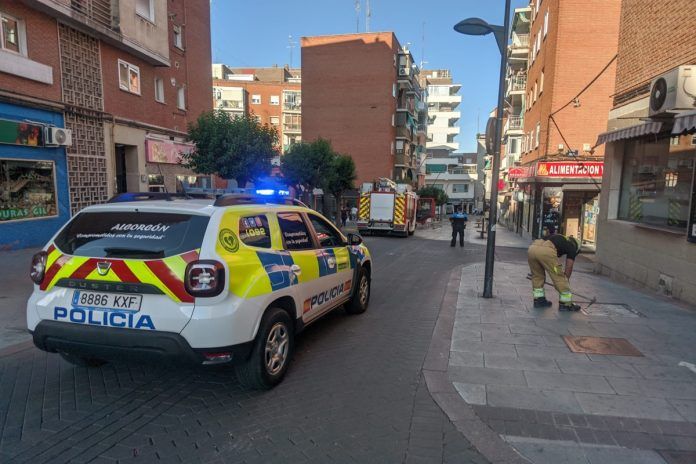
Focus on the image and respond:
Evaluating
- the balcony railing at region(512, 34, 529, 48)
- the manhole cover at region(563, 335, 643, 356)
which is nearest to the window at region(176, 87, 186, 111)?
the manhole cover at region(563, 335, 643, 356)

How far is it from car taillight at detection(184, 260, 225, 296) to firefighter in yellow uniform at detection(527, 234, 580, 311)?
5.20 m

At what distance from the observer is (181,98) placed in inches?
780

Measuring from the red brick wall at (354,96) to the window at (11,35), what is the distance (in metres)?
34.4

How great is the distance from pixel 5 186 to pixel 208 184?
36.3 feet

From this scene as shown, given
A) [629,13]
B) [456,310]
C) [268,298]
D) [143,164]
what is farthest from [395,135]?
[268,298]

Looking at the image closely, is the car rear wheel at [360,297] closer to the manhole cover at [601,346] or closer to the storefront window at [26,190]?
the manhole cover at [601,346]

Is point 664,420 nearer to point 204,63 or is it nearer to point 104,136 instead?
point 104,136

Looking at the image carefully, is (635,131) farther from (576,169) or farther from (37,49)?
(37,49)

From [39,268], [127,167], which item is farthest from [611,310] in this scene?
[127,167]

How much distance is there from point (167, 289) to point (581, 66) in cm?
2158

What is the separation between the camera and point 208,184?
22.2 metres

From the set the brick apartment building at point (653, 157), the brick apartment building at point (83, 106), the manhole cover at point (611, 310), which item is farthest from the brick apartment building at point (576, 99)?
the brick apartment building at point (83, 106)

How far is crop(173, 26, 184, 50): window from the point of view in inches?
774

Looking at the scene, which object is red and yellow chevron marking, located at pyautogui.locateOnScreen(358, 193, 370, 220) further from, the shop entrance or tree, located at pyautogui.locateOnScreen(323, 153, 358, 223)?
the shop entrance
